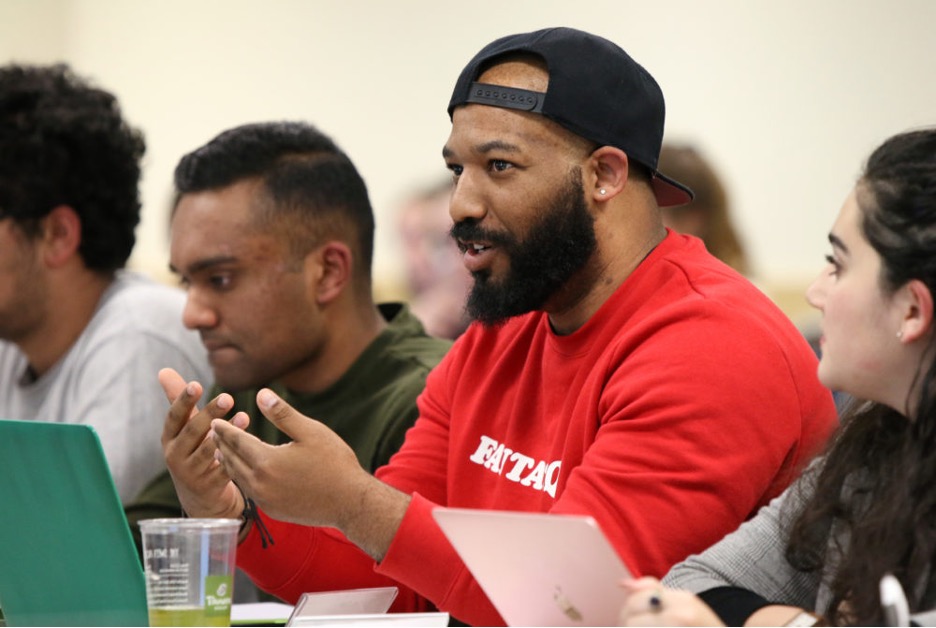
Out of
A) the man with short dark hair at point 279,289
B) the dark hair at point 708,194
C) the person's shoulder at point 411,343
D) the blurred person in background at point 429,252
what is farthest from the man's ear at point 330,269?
the blurred person in background at point 429,252

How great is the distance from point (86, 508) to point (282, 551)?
1.54ft

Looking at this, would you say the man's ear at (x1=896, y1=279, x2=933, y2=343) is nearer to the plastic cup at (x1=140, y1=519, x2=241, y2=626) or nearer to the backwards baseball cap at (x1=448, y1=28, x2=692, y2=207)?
the backwards baseball cap at (x1=448, y1=28, x2=692, y2=207)

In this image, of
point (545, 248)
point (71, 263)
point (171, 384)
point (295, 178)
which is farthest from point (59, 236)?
point (545, 248)

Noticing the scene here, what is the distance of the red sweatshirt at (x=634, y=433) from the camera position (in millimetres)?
1354

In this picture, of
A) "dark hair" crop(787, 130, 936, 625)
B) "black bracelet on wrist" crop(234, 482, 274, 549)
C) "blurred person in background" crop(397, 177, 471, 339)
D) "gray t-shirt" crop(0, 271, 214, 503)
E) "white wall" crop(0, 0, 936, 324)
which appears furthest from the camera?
"blurred person in background" crop(397, 177, 471, 339)

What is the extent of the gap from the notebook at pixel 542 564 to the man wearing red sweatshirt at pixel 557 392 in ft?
Result: 1.01

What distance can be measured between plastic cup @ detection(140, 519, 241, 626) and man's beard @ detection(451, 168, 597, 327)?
22.9 inches

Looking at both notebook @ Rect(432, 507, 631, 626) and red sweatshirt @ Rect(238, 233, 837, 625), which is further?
red sweatshirt @ Rect(238, 233, 837, 625)

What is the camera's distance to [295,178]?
87.5 inches

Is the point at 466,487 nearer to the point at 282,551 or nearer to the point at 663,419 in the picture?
the point at 282,551

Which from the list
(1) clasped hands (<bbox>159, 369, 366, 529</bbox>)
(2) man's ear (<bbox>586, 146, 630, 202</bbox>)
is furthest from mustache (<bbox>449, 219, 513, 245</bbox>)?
(1) clasped hands (<bbox>159, 369, 366, 529</bbox>)

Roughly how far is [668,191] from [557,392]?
319mm

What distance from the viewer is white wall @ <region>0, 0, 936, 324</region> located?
12.4 feet

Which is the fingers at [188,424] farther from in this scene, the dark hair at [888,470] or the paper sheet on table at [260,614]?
the dark hair at [888,470]
